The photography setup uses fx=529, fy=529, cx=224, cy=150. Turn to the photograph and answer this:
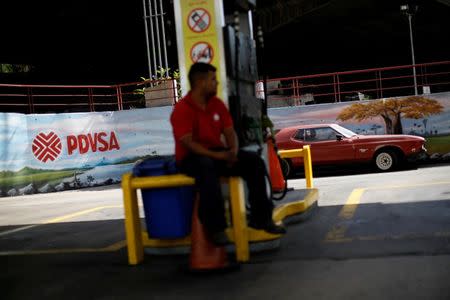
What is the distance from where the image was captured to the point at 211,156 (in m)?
4.66

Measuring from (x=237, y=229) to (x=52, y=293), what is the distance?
176cm

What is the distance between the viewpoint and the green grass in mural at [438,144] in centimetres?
1571

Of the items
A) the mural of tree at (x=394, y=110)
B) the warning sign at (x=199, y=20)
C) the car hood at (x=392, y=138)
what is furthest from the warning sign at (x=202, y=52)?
the mural of tree at (x=394, y=110)

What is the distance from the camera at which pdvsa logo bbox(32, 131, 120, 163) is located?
1706 centimetres

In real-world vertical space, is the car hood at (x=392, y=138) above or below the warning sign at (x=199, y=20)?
below

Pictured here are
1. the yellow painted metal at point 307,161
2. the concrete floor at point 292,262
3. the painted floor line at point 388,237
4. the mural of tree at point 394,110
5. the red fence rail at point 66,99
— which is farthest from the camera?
the red fence rail at point 66,99

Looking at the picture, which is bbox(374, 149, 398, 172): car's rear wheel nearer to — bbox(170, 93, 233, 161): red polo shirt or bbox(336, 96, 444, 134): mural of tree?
bbox(336, 96, 444, 134): mural of tree

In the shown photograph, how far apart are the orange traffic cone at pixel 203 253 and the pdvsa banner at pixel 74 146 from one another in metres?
13.0

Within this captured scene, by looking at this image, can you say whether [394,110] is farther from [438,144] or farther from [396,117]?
[438,144]

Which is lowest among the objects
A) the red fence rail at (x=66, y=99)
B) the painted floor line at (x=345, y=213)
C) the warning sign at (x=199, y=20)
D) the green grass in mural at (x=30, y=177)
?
the painted floor line at (x=345, y=213)

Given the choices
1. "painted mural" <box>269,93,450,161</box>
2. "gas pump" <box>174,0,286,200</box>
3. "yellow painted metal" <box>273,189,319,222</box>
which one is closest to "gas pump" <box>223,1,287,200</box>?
"gas pump" <box>174,0,286,200</box>

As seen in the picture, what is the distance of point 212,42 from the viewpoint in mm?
7184

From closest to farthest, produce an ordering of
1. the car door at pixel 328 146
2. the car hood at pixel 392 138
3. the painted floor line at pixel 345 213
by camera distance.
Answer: the painted floor line at pixel 345 213 < the car hood at pixel 392 138 < the car door at pixel 328 146

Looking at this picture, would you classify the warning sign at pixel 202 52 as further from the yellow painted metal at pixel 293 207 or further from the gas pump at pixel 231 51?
the yellow painted metal at pixel 293 207
